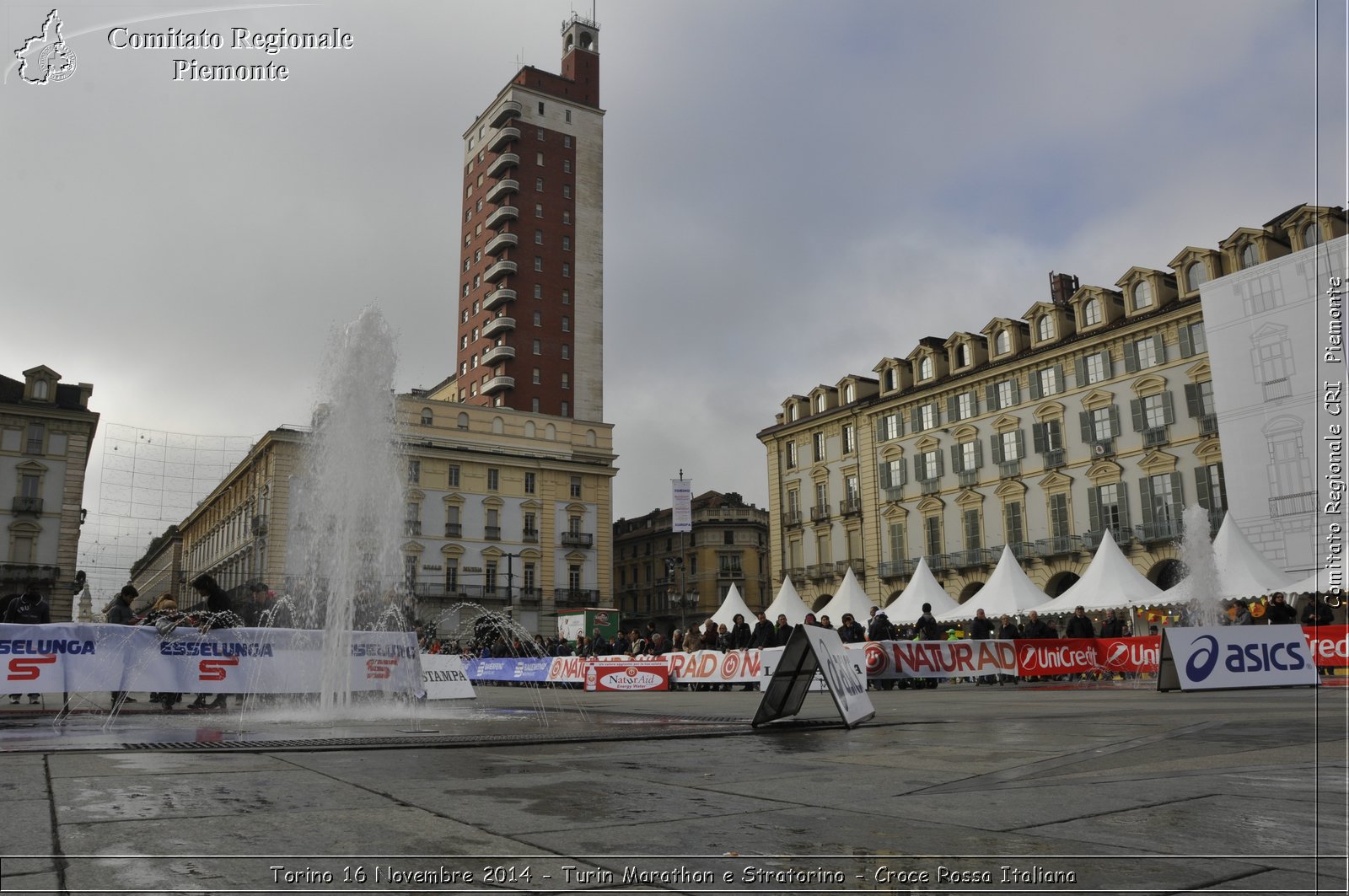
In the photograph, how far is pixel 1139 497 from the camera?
141 ft

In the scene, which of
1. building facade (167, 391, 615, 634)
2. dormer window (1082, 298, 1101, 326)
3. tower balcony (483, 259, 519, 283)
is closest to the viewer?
dormer window (1082, 298, 1101, 326)

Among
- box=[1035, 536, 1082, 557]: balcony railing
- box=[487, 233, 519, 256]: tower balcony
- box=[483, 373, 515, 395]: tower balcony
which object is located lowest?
box=[1035, 536, 1082, 557]: balcony railing

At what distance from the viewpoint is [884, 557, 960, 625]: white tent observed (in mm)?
33500

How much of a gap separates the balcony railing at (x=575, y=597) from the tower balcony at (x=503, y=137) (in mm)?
35739

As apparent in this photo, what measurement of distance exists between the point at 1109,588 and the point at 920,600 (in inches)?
277

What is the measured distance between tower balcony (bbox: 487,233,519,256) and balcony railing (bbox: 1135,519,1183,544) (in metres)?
50.0

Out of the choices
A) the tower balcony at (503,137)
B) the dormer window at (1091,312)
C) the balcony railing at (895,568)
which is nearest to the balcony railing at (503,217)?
the tower balcony at (503,137)

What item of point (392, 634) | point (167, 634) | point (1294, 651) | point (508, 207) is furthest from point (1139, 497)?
point (508, 207)

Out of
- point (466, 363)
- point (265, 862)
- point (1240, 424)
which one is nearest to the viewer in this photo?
point (265, 862)

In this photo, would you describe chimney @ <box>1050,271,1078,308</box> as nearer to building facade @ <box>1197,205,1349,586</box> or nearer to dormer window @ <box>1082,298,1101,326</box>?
dormer window @ <box>1082,298,1101,326</box>

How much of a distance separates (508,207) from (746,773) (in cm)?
7441

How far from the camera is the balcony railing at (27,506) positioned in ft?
180

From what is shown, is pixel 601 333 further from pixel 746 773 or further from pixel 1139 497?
pixel 746 773

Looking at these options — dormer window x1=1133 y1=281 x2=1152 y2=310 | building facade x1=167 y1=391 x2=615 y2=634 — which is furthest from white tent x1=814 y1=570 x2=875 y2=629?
building facade x1=167 y1=391 x2=615 y2=634
